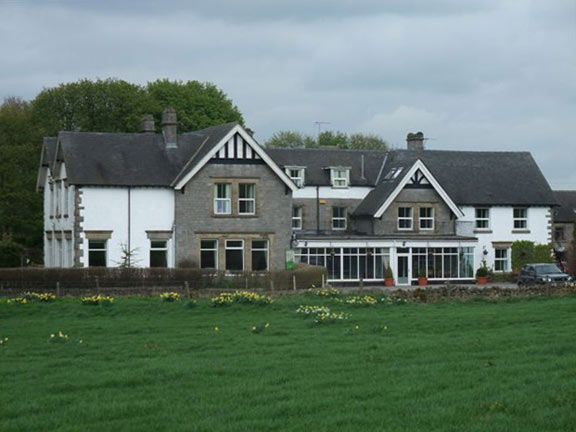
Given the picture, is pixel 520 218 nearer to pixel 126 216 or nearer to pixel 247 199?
pixel 247 199

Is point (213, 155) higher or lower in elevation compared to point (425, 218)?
higher

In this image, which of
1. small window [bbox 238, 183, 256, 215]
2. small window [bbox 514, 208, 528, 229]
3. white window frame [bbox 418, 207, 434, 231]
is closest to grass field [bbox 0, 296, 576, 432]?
small window [bbox 238, 183, 256, 215]

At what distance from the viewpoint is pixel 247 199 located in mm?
54125

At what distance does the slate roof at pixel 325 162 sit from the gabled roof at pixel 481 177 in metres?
0.87

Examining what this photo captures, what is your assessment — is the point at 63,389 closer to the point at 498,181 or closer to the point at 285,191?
the point at 285,191

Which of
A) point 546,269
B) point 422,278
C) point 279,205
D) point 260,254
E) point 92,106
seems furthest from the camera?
point 92,106

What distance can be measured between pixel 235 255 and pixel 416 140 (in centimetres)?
2090

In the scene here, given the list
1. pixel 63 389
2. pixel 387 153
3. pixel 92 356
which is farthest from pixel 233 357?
pixel 387 153

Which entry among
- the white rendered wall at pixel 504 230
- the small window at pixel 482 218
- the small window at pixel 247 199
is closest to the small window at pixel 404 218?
the white rendered wall at pixel 504 230

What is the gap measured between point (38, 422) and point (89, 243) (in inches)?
1558

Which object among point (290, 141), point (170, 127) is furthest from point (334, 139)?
point (170, 127)

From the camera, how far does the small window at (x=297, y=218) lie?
62.6 m

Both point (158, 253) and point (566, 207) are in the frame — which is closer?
point (158, 253)

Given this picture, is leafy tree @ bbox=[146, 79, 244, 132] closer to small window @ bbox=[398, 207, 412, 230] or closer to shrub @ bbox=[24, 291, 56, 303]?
small window @ bbox=[398, 207, 412, 230]
